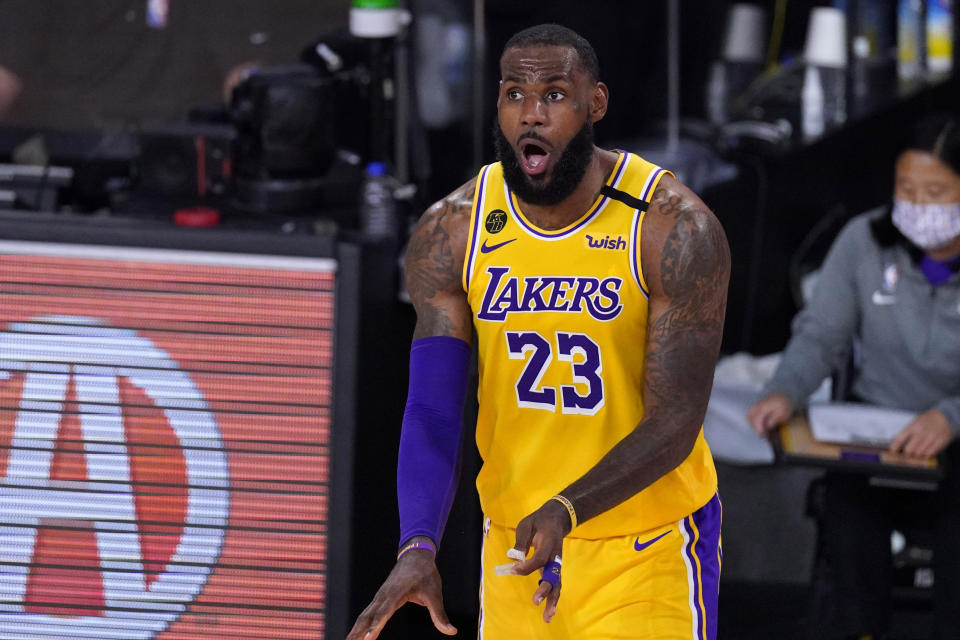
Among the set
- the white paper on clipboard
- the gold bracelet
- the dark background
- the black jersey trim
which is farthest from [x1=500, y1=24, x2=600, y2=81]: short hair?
the white paper on clipboard

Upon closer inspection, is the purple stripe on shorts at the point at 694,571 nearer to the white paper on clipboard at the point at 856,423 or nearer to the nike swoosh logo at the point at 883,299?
the white paper on clipboard at the point at 856,423

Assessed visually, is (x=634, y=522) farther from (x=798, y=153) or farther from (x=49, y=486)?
(x=798, y=153)

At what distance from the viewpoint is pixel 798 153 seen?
21.0 feet

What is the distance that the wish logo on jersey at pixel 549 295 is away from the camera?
2.82 metres

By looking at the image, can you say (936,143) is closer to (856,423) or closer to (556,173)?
(856,423)

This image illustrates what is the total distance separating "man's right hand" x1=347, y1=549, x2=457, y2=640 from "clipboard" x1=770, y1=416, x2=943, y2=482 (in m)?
1.47

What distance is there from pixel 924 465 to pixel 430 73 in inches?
106

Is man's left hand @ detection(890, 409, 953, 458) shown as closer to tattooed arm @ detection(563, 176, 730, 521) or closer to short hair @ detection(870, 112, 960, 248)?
short hair @ detection(870, 112, 960, 248)

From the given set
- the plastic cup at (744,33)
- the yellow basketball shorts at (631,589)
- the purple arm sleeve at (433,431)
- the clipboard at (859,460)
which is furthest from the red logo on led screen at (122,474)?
the plastic cup at (744,33)

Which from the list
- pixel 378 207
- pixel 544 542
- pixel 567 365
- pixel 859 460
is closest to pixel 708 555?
pixel 567 365

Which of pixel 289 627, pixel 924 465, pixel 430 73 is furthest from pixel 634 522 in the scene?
pixel 430 73

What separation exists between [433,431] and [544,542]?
0.49 metres

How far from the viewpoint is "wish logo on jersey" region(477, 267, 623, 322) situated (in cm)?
282

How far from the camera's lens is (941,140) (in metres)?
4.20
